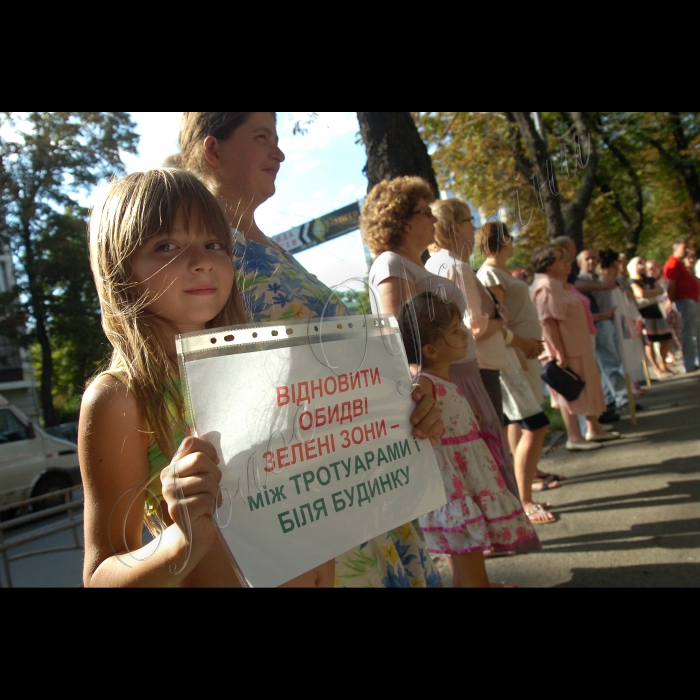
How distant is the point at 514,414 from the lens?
3207 millimetres

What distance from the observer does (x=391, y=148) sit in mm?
2383

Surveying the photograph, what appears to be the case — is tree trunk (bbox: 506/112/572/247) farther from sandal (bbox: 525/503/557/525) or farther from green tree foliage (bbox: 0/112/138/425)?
sandal (bbox: 525/503/557/525)

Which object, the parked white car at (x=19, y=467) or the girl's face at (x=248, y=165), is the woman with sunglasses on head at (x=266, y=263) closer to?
the girl's face at (x=248, y=165)

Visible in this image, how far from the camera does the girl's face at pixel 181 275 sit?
3.26ft

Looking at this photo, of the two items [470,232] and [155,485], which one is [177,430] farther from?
[470,232]

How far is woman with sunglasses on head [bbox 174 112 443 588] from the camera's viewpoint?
1.28 m

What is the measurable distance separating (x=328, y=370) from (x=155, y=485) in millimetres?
352

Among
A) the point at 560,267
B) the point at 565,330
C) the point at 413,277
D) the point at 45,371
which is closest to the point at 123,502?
the point at 413,277

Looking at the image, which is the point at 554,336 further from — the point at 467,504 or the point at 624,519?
the point at 467,504

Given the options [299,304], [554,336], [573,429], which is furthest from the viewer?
[573,429]

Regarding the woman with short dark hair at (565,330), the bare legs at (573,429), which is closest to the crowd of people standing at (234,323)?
the woman with short dark hair at (565,330)

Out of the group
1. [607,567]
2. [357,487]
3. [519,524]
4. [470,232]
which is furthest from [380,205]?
[607,567]

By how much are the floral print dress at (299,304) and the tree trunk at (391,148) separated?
1.03 metres

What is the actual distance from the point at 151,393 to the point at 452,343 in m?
1.05
